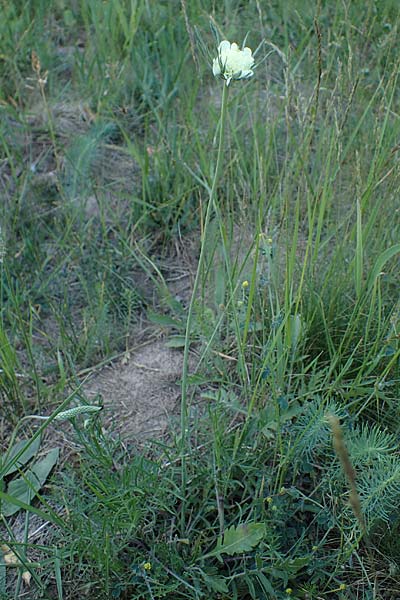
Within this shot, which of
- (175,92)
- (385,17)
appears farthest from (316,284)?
(385,17)

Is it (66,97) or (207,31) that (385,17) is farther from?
(66,97)

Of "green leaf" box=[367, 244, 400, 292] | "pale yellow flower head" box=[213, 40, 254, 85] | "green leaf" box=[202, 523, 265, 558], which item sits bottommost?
"green leaf" box=[202, 523, 265, 558]

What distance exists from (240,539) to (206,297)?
81 cm

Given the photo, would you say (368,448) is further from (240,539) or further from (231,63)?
(231,63)

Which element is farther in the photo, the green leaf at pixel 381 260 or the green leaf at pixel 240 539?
the green leaf at pixel 381 260

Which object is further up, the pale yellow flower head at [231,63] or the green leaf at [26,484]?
the pale yellow flower head at [231,63]

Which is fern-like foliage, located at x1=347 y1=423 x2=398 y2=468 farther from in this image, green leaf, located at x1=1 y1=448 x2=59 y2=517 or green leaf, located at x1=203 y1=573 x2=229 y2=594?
green leaf, located at x1=1 y1=448 x2=59 y2=517

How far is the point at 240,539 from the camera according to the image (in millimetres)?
1346

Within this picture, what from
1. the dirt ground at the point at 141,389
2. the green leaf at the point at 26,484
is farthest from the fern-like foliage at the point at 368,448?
the green leaf at the point at 26,484

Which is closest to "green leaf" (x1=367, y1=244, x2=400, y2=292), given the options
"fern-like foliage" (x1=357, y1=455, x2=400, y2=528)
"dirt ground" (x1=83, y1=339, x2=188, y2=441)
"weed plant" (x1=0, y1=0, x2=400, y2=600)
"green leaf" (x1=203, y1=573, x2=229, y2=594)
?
"weed plant" (x1=0, y1=0, x2=400, y2=600)

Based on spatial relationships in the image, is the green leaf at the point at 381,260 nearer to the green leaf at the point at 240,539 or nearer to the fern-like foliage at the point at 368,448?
the fern-like foliage at the point at 368,448

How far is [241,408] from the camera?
63.7 inches

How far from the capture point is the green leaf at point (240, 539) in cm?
133

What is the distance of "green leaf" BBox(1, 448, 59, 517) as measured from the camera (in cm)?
160
